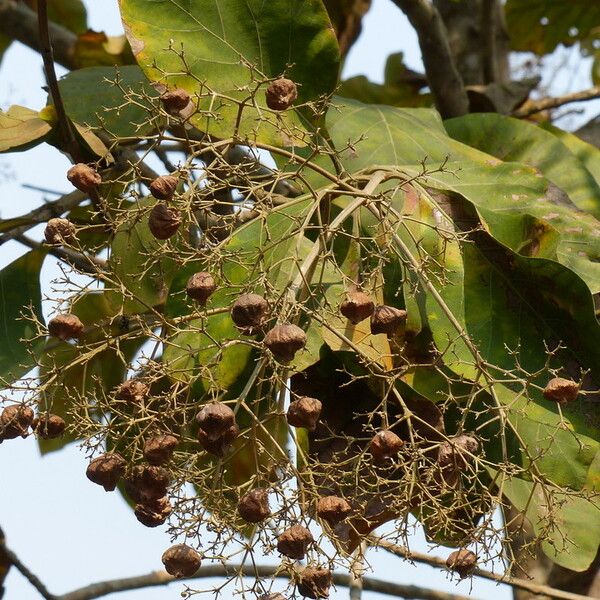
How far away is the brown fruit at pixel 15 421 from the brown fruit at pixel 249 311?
1.04 feet

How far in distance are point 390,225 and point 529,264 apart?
201mm

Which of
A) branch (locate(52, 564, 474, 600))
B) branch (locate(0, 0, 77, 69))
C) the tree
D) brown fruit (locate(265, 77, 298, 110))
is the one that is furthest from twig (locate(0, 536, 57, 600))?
branch (locate(0, 0, 77, 69))

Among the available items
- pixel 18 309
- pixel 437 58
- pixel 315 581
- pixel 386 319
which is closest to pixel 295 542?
pixel 315 581

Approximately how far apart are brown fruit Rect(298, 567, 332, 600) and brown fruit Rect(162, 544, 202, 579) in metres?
0.12

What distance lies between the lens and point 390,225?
1.29 meters

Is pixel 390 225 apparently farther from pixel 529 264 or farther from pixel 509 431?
pixel 509 431

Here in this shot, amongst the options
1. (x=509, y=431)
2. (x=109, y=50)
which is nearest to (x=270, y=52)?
(x=509, y=431)

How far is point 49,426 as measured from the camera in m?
1.26

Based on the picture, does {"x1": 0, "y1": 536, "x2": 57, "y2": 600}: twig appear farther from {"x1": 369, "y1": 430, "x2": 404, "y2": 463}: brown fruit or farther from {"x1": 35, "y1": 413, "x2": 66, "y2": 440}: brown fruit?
{"x1": 369, "y1": 430, "x2": 404, "y2": 463}: brown fruit

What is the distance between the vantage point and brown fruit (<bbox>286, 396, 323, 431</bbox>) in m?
1.13

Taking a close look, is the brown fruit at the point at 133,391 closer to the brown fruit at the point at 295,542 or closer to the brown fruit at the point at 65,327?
the brown fruit at the point at 65,327

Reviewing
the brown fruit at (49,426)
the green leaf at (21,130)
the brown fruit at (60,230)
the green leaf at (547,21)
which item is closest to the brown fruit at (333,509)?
the brown fruit at (49,426)

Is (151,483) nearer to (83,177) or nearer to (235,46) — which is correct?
(83,177)

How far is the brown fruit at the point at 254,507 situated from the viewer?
1123 mm
